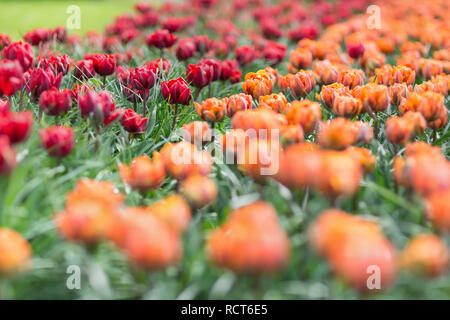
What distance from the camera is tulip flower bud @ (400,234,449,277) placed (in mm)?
822

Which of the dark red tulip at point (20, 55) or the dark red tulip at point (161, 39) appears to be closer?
the dark red tulip at point (20, 55)

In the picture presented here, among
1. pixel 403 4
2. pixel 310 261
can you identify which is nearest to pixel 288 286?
pixel 310 261

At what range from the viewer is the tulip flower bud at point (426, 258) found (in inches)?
32.4

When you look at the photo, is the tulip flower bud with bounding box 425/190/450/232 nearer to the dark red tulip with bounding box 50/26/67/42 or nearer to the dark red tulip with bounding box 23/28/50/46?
the dark red tulip with bounding box 23/28/50/46

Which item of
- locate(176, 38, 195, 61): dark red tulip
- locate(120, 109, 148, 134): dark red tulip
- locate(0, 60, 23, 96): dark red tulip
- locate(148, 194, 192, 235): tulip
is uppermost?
locate(176, 38, 195, 61): dark red tulip

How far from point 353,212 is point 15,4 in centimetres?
985

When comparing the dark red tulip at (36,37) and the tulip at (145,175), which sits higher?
the dark red tulip at (36,37)

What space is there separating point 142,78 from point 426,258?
126 cm

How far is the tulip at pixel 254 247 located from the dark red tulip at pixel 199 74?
3.80ft

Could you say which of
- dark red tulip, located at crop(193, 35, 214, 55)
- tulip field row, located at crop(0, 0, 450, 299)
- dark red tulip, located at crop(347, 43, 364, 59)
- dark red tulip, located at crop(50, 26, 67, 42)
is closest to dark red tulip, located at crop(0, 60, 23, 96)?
tulip field row, located at crop(0, 0, 450, 299)

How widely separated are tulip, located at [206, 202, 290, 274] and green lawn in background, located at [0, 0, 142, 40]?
20.1 feet

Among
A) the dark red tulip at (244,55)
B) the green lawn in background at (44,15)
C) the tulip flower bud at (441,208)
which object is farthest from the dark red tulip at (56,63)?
the green lawn in background at (44,15)

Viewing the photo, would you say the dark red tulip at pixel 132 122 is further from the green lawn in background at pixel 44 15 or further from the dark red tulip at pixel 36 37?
the green lawn in background at pixel 44 15

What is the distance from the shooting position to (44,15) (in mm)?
7707
